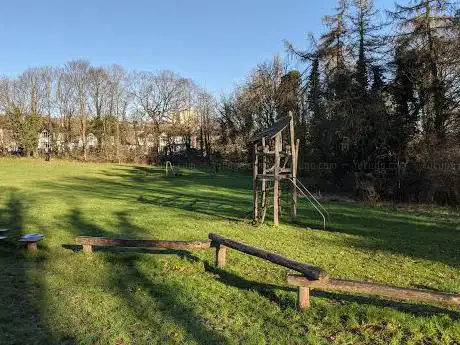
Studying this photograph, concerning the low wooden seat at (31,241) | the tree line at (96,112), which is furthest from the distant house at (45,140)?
the low wooden seat at (31,241)

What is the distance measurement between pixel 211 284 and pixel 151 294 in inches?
38.5

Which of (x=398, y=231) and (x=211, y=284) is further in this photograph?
(x=398, y=231)

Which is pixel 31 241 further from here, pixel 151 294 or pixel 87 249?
pixel 151 294

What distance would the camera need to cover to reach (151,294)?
21.2 feet

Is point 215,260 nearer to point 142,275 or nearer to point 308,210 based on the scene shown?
point 142,275

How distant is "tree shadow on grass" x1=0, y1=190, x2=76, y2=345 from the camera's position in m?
4.92

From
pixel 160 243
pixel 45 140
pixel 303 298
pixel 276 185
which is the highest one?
pixel 45 140

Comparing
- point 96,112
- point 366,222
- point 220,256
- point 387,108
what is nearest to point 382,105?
point 387,108

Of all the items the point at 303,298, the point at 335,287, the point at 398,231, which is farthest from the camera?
the point at 398,231

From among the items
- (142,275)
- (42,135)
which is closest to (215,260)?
(142,275)

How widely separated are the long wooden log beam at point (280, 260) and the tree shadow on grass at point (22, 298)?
2.83 metres

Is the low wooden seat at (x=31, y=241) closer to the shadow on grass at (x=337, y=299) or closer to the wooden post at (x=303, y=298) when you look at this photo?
the shadow on grass at (x=337, y=299)

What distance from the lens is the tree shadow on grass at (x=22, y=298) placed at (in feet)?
16.1

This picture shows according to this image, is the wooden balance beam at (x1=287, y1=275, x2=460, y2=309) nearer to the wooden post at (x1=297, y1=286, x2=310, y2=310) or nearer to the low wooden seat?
the wooden post at (x1=297, y1=286, x2=310, y2=310)
